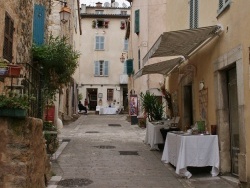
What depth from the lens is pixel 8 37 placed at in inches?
251

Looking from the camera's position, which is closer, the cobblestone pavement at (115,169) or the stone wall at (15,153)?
the stone wall at (15,153)

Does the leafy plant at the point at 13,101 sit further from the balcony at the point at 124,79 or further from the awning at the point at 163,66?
the balcony at the point at 124,79

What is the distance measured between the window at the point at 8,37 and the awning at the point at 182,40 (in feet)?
10.1

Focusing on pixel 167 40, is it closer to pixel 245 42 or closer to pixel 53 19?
pixel 245 42

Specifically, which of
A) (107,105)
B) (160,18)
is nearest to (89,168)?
(160,18)

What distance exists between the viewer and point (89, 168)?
784 cm

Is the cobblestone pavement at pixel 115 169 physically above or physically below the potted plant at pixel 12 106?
below

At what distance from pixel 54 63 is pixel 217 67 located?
447 centimetres

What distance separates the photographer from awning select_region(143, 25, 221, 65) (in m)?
7.09

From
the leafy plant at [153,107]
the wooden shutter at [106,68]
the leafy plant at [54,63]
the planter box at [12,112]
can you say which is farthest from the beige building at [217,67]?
the wooden shutter at [106,68]

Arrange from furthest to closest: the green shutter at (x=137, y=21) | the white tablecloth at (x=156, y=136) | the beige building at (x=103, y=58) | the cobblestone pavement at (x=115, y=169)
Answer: the beige building at (x=103, y=58)
the green shutter at (x=137, y=21)
the white tablecloth at (x=156, y=136)
the cobblestone pavement at (x=115, y=169)

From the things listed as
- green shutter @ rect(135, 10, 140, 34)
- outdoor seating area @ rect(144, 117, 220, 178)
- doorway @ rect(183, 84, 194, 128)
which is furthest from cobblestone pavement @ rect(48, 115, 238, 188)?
green shutter @ rect(135, 10, 140, 34)

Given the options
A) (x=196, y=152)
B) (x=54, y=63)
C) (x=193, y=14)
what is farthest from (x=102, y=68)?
(x=196, y=152)

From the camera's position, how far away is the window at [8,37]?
619cm
